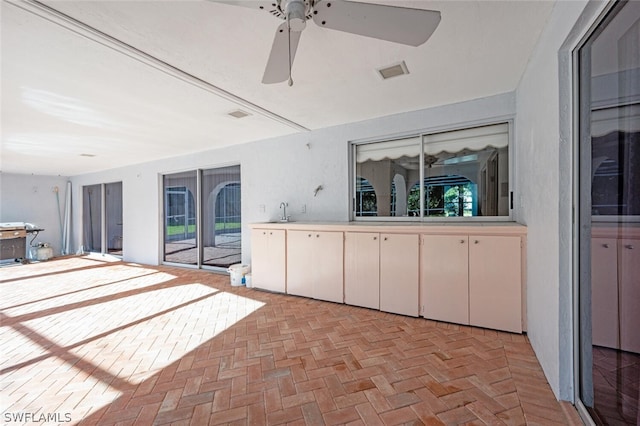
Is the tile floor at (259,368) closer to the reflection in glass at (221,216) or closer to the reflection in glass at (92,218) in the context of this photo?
the reflection in glass at (221,216)

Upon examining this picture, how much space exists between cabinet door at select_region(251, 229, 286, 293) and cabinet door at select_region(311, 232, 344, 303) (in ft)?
1.81

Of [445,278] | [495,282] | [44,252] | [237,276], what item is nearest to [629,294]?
[495,282]

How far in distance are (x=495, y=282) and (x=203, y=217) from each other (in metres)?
5.20

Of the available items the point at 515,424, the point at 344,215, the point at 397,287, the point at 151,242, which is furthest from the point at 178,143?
the point at 515,424

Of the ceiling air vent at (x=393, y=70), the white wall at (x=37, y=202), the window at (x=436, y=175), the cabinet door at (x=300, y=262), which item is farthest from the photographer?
the white wall at (x=37, y=202)

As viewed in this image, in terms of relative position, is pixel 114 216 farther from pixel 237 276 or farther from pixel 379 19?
pixel 379 19

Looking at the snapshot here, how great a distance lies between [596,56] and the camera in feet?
4.55

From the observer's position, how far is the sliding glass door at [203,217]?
531 centimetres

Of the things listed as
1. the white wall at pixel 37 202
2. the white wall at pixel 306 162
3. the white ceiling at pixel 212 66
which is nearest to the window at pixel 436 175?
the white wall at pixel 306 162

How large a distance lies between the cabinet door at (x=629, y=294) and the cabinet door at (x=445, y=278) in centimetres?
153

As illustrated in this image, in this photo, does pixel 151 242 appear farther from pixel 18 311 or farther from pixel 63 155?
pixel 18 311

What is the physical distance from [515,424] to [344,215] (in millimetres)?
2817

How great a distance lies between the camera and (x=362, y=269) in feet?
10.8

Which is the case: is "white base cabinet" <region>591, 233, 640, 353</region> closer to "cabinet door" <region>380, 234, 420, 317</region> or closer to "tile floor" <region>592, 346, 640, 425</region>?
"tile floor" <region>592, 346, 640, 425</region>
